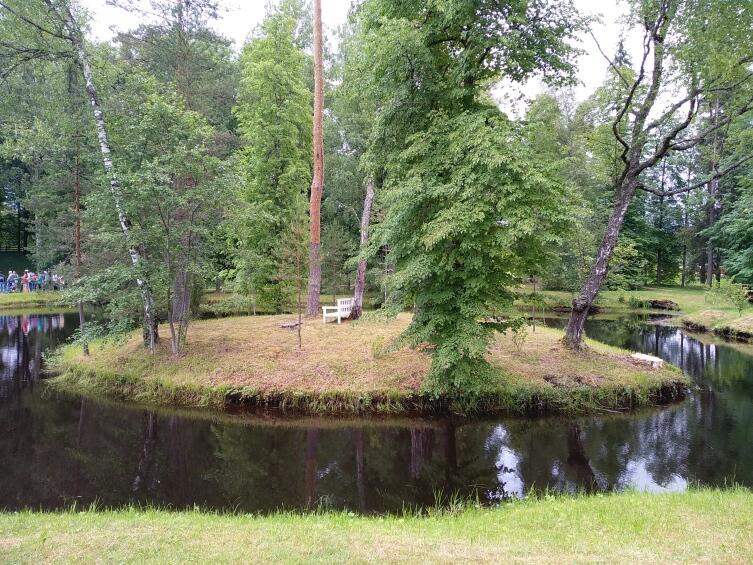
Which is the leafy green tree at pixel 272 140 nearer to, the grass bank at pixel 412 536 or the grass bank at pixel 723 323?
the grass bank at pixel 412 536

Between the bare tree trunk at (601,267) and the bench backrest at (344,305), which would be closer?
the bare tree trunk at (601,267)

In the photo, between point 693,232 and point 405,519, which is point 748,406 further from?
point 693,232

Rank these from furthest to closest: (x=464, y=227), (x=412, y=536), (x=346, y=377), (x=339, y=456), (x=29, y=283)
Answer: (x=29, y=283) < (x=346, y=377) < (x=464, y=227) < (x=339, y=456) < (x=412, y=536)

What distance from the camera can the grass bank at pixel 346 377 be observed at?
34.0 feet

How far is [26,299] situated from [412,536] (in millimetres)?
31360

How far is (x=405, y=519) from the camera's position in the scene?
5633mm

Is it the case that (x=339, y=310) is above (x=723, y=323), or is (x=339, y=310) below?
above

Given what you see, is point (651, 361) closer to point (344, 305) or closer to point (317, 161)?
point (344, 305)

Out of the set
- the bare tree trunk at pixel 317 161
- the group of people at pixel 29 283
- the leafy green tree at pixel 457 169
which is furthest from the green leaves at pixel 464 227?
the group of people at pixel 29 283

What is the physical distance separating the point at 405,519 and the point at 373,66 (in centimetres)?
861

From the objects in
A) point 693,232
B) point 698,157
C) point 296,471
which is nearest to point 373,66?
point 296,471

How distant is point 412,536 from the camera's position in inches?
178

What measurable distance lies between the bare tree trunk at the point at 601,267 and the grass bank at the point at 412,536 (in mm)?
7242

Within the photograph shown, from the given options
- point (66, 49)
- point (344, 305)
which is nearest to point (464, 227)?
point (344, 305)
